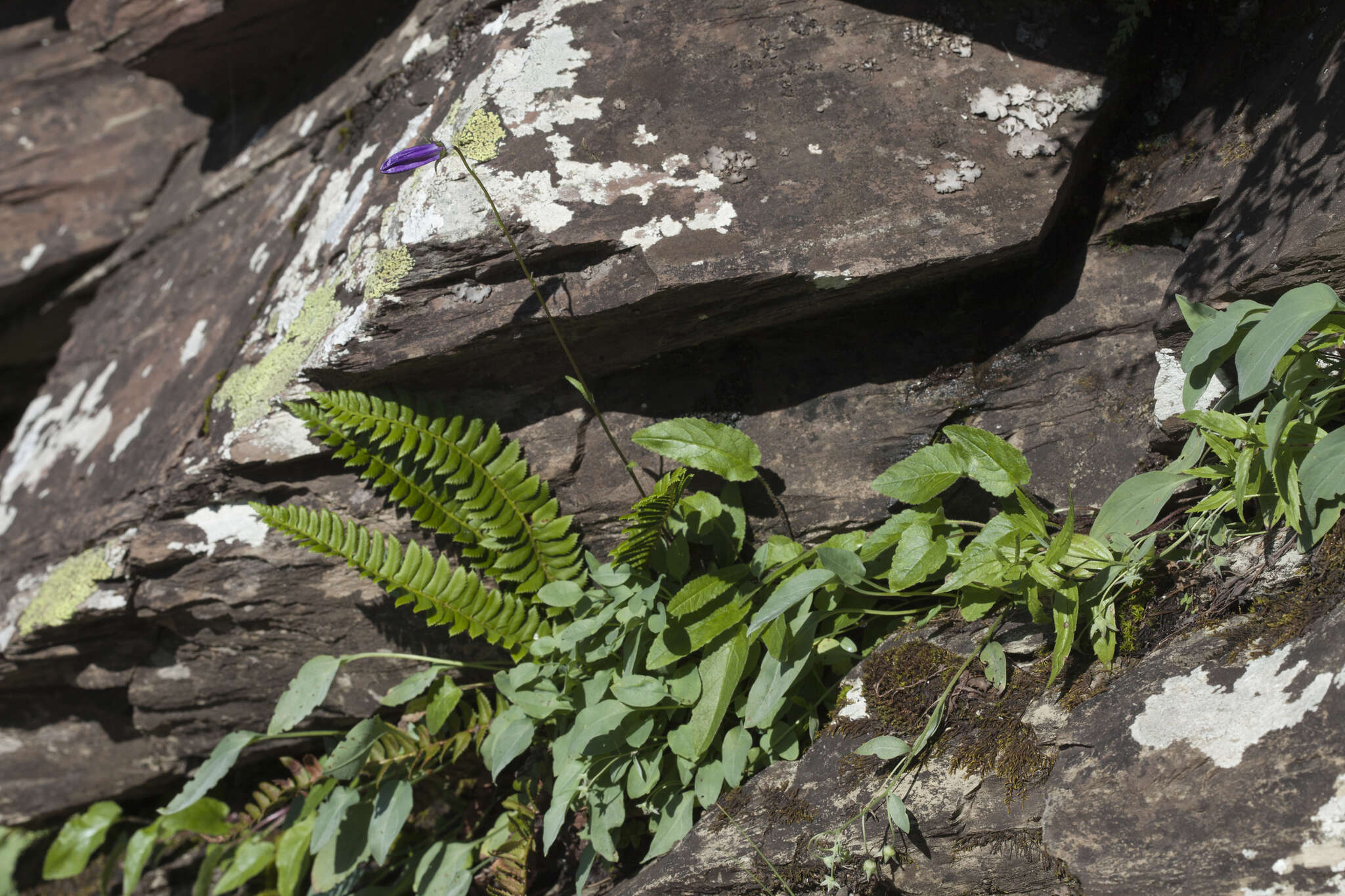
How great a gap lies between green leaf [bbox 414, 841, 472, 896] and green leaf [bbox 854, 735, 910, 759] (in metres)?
1.76

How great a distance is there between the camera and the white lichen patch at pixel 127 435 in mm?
4527

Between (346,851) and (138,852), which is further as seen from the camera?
(138,852)

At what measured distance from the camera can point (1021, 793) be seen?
2.30 metres

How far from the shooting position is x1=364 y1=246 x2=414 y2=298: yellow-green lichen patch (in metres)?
3.25

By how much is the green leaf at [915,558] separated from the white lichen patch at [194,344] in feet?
12.0

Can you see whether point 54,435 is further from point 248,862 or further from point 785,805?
point 785,805

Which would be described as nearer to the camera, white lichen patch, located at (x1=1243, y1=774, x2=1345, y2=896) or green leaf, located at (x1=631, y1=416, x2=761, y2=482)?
white lichen patch, located at (x1=1243, y1=774, x2=1345, y2=896)

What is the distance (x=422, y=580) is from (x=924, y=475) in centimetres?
189

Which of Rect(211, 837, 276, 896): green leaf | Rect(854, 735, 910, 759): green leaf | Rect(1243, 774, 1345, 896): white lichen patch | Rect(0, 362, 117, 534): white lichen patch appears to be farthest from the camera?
Rect(0, 362, 117, 534): white lichen patch

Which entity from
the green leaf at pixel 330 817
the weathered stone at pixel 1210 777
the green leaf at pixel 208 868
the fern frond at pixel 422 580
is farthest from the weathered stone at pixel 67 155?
the weathered stone at pixel 1210 777

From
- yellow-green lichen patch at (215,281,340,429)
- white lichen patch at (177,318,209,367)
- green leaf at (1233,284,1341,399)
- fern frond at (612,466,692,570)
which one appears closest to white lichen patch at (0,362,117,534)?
white lichen patch at (177,318,209,367)

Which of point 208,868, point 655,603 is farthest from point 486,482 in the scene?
point 208,868

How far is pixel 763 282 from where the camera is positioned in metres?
3.04

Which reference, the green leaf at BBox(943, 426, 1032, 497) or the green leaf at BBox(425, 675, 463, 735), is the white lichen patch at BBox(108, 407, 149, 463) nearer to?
the green leaf at BBox(425, 675, 463, 735)
